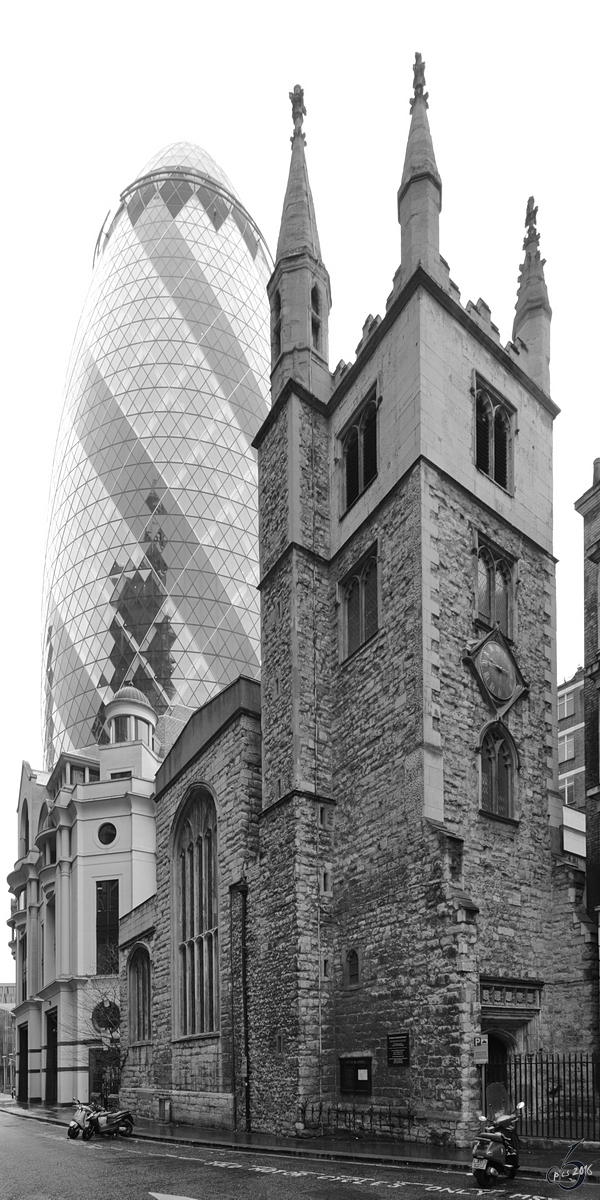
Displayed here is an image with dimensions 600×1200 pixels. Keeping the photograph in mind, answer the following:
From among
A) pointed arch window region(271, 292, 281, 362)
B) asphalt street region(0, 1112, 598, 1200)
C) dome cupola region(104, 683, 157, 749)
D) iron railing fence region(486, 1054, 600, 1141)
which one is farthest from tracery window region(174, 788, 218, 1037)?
dome cupola region(104, 683, 157, 749)

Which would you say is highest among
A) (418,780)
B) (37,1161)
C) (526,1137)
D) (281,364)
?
(281,364)

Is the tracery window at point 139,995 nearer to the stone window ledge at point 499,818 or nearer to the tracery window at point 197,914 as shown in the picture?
the tracery window at point 197,914

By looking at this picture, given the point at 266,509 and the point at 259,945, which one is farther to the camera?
the point at 266,509

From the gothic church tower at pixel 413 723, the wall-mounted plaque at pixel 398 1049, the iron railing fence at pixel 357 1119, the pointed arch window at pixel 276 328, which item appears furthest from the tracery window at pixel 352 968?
the pointed arch window at pixel 276 328

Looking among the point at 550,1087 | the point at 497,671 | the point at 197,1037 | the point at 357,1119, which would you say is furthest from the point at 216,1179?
the point at 197,1037

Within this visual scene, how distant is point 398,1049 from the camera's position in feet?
61.4

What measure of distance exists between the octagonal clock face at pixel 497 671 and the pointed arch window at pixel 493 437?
3.90m

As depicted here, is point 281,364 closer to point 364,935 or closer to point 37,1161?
point 364,935

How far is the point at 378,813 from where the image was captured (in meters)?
21.0

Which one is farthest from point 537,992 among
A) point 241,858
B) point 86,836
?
point 86,836

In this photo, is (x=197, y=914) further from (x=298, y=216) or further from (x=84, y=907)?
(x=84, y=907)

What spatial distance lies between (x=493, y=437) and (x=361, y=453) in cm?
297

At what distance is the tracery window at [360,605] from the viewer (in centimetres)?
2285

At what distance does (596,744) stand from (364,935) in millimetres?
7646
